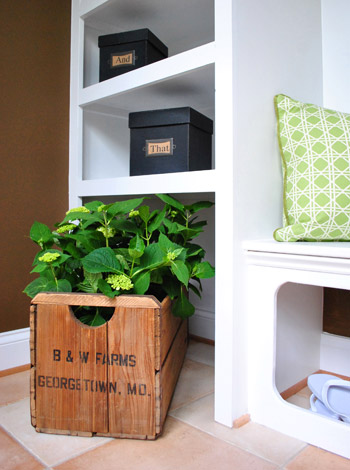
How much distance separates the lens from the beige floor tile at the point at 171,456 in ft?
2.69

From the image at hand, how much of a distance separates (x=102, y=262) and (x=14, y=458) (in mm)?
458

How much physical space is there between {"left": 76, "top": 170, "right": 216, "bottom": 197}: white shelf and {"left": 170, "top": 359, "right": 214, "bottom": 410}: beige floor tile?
0.60 metres

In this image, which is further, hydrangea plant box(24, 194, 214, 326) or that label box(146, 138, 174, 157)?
that label box(146, 138, 174, 157)

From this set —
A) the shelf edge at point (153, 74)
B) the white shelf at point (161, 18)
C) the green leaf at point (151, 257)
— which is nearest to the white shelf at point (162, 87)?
the shelf edge at point (153, 74)

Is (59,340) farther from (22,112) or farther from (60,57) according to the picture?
(60,57)

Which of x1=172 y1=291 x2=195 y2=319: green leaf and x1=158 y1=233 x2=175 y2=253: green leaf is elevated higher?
x1=158 y1=233 x2=175 y2=253: green leaf

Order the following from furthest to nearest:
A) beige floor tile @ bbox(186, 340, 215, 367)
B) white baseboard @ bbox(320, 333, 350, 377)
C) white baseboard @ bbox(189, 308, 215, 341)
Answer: white baseboard @ bbox(189, 308, 215, 341) → beige floor tile @ bbox(186, 340, 215, 367) → white baseboard @ bbox(320, 333, 350, 377)

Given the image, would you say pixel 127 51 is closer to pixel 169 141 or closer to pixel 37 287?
pixel 169 141

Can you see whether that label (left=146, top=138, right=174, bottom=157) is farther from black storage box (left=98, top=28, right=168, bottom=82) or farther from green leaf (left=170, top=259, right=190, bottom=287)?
green leaf (left=170, top=259, right=190, bottom=287)

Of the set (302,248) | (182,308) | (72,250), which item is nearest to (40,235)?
(72,250)

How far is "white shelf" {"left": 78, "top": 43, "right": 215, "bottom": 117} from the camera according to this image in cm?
109

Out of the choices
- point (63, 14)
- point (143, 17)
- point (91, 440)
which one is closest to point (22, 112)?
point (63, 14)

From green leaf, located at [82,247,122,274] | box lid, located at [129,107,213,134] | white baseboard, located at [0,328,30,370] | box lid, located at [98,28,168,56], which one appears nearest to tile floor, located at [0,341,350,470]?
white baseboard, located at [0,328,30,370]

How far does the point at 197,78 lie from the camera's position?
46.8 inches
